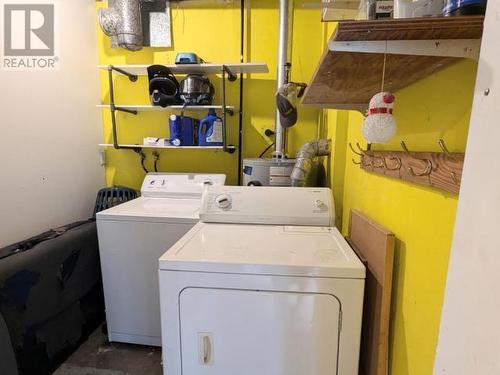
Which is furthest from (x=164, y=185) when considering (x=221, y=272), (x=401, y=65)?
(x=401, y=65)

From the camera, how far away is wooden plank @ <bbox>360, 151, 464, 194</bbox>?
2.00ft

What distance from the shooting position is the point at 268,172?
1.96m

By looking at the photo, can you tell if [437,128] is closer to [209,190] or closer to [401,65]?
[401,65]

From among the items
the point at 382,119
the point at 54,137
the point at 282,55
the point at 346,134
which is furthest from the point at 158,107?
the point at 382,119

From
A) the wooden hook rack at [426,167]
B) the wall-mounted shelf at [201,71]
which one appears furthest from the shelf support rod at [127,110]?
the wooden hook rack at [426,167]

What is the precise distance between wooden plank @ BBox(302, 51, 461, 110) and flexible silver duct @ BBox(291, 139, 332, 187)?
584mm

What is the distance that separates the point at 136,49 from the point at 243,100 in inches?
40.0

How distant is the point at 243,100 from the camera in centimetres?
251

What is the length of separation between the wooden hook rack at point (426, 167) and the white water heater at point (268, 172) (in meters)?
0.86

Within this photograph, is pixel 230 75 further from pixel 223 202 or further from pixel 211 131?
pixel 223 202

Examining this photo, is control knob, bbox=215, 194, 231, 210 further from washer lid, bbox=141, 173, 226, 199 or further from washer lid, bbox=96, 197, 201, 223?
washer lid, bbox=141, 173, 226, 199

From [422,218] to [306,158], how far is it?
3.52 feet

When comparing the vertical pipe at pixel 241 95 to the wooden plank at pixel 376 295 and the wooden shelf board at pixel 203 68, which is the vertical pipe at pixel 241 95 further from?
the wooden plank at pixel 376 295

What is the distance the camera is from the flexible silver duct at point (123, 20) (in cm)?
223
